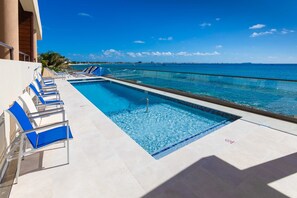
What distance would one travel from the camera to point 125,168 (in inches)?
92.3

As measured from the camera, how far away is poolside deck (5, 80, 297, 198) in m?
1.95

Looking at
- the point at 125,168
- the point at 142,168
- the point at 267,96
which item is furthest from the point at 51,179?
the point at 267,96

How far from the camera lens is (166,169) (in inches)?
92.6

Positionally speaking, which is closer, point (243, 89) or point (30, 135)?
point (30, 135)

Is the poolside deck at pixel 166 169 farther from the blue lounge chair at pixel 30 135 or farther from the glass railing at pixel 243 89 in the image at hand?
the glass railing at pixel 243 89

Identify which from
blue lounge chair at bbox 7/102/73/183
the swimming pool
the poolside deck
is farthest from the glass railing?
blue lounge chair at bbox 7/102/73/183

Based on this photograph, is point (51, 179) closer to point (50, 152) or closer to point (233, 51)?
point (50, 152)

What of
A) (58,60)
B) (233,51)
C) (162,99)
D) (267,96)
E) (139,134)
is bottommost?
(139,134)

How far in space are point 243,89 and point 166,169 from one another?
5.13 metres

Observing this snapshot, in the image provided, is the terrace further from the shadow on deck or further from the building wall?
the building wall

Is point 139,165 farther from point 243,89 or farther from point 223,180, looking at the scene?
point 243,89

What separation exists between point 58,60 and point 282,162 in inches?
1000

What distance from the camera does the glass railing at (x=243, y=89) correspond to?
4.98m

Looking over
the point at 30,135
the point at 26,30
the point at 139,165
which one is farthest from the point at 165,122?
the point at 26,30
